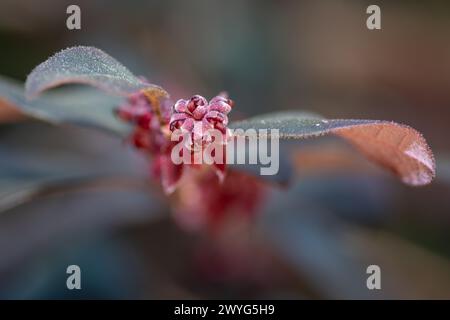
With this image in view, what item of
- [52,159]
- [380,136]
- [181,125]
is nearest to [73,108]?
[52,159]

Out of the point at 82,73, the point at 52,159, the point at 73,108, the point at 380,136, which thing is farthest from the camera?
the point at 52,159

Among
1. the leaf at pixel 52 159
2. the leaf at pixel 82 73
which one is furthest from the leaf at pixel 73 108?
the leaf at pixel 82 73

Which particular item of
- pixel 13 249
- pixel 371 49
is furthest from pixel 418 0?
pixel 13 249

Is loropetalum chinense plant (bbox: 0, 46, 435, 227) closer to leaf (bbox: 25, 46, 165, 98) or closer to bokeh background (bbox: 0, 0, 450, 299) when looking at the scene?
leaf (bbox: 25, 46, 165, 98)

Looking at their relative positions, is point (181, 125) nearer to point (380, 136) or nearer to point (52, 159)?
point (380, 136)

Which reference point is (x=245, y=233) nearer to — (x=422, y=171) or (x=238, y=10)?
(x=422, y=171)

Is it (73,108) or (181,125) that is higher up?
(73,108)

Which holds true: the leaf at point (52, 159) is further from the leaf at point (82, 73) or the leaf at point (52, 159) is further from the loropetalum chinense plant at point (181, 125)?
the leaf at point (82, 73)

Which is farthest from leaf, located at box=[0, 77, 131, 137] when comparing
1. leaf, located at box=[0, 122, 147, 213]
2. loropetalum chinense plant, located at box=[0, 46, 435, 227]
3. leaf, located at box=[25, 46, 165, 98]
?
leaf, located at box=[25, 46, 165, 98]
